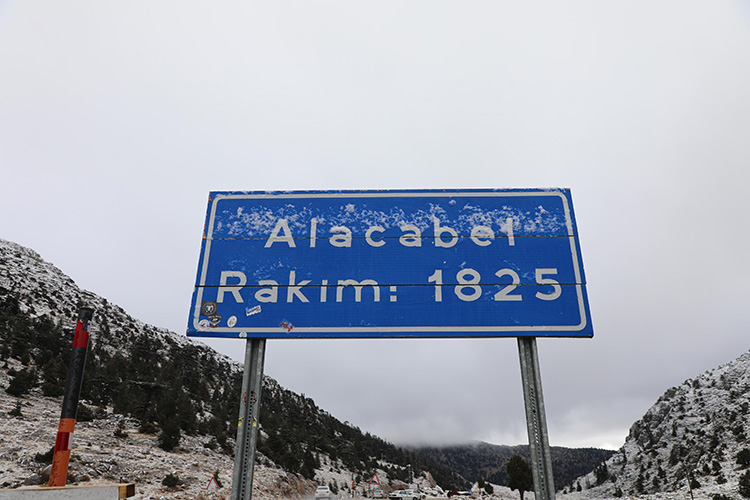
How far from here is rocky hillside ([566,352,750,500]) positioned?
118ft

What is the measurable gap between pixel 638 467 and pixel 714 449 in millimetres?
13872

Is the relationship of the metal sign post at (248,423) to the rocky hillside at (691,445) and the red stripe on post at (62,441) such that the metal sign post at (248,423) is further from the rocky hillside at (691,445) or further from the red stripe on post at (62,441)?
the rocky hillside at (691,445)

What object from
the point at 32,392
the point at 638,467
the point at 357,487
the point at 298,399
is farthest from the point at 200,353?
the point at 638,467

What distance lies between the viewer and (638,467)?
2124 inches

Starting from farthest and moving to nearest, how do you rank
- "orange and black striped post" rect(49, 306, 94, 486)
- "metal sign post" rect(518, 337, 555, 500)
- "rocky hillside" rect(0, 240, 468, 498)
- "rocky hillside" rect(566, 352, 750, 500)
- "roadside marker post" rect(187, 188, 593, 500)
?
"rocky hillside" rect(566, 352, 750, 500) → "rocky hillside" rect(0, 240, 468, 498) → "roadside marker post" rect(187, 188, 593, 500) → "metal sign post" rect(518, 337, 555, 500) → "orange and black striped post" rect(49, 306, 94, 486)

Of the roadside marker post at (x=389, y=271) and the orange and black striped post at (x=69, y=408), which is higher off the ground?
the roadside marker post at (x=389, y=271)

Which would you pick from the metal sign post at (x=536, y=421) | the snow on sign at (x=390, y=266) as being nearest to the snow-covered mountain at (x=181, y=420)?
the snow on sign at (x=390, y=266)

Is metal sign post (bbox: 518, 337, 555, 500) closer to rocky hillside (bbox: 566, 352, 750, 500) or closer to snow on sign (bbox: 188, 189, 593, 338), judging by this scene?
snow on sign (bbox: 188, 189, 593, 338)

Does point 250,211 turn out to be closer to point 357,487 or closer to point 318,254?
point 318,254

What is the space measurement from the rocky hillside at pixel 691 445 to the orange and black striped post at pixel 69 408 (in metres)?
33.8

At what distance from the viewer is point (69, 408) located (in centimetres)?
456

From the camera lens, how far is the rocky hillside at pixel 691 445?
35.9 metres

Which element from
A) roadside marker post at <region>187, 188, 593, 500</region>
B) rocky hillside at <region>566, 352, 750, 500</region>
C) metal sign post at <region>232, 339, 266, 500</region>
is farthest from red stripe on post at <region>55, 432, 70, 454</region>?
rocky hillside at <region>566, 352, 750, 500</region>

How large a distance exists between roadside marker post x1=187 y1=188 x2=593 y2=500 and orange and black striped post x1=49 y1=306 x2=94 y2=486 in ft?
5.37
